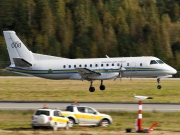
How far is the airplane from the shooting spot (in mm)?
45281

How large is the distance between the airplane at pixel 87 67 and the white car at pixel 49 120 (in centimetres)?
2025

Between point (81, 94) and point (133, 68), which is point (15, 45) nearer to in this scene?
point (81, 94)

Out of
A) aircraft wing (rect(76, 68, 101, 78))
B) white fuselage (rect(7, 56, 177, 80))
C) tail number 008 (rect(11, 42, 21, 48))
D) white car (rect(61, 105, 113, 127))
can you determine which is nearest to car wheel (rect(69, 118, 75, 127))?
white car (rect(61, 105, 113, 127))

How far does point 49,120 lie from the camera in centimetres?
2367

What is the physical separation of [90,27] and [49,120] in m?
84.7

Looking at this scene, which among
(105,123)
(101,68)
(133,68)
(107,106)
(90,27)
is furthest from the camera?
(90,27)

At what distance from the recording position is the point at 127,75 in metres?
45.8

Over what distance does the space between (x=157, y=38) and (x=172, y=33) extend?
617 centimetres

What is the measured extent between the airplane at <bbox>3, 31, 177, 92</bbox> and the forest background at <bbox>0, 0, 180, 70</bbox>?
47.6 metres

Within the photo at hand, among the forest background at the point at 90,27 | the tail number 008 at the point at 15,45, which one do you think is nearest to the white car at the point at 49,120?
the tail number 008 at the point at 15,45

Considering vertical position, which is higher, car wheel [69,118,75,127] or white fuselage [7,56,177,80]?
white fuselage [7,56,177,80]

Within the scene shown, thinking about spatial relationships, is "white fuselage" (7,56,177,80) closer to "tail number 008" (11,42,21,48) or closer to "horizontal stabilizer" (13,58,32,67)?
"horizontal stabilizer" (13,58,32,67)

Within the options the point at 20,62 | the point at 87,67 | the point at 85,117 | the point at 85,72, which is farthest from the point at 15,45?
the point at 85,117

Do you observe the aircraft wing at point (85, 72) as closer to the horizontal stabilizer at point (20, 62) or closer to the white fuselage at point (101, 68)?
the white fuselage at point (101, 68)
